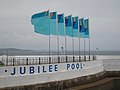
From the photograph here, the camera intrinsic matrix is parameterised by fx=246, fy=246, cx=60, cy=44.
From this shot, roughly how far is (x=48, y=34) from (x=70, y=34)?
16.5 ft

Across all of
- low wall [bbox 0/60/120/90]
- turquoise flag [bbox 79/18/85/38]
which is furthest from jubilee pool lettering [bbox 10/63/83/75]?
turquoise flag [bbox 79/18/85/38]

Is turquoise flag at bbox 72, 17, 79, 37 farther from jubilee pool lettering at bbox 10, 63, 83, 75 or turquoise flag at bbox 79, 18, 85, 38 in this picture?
jubilee pool lettering at bbox 10, 63, 83, 75

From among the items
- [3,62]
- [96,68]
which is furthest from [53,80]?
[96,68]

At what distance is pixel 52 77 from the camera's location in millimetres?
21906

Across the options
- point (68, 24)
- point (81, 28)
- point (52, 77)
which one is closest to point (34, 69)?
point (52, 77)

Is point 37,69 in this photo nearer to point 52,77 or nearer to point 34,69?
point 34,69

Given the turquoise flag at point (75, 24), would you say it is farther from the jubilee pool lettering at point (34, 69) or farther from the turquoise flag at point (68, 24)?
the jubilee pool lettering at point (34, 69)

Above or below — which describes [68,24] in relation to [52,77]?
above

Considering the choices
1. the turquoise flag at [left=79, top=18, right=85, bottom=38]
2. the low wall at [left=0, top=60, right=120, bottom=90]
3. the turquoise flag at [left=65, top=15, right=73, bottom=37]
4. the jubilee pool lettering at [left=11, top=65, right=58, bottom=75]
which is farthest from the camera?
the turquoise flag at [left=79, top=18, right=85, bottom=38]

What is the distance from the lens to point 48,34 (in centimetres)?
2370

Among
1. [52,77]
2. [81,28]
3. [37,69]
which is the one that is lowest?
[52,77]

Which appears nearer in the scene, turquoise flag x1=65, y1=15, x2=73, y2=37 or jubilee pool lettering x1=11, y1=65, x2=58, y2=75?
jubilee pool lettering x1=11, y1=65, x2=58, y2=75

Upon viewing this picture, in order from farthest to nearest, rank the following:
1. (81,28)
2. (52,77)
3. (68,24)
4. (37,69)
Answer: (81,28), (68,24), (52,77), (37,69)

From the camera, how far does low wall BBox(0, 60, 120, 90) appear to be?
19.2m
